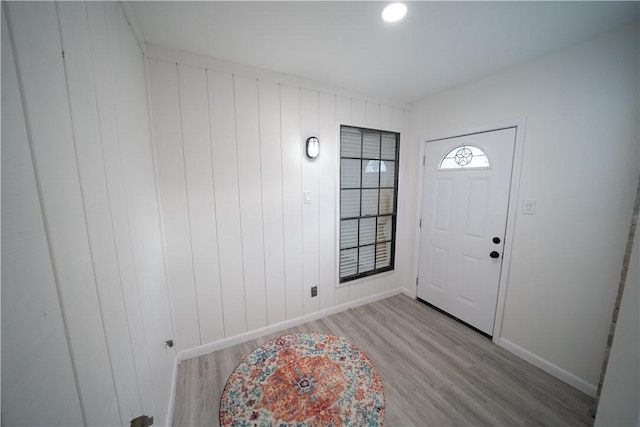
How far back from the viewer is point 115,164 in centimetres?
87

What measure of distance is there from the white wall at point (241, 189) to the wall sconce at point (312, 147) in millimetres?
71

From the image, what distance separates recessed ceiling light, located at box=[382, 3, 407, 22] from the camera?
1258 millimetres

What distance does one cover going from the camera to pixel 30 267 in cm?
41

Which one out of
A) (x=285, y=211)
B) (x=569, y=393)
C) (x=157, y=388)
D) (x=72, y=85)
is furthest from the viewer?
(x=285, y=211)

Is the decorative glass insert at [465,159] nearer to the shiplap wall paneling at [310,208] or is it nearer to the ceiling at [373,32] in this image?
the ceiling at [373,32]

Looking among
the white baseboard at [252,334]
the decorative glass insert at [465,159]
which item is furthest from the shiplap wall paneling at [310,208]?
the decorative glass insert at [465,159]

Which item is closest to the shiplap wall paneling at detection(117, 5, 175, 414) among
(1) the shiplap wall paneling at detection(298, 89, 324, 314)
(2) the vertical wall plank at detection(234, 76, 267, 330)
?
(2) the vertical wall plank at detection(234, 76, 267, 330)

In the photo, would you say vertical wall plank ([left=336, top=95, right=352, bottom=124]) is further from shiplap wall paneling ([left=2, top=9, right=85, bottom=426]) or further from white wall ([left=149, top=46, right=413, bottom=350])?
shiplap wall paneling ([left=2, top=9, right=85, bottom=426])

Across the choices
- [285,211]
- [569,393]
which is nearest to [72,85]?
[285,211]

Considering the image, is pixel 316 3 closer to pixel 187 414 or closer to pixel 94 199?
pixel 94 199

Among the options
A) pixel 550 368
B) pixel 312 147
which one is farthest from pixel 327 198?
pixel 550 368

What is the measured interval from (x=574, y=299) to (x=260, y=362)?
234 centimetres

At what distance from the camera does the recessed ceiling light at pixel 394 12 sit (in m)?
1.26

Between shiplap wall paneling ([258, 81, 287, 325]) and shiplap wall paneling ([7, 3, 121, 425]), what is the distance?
1487mm
